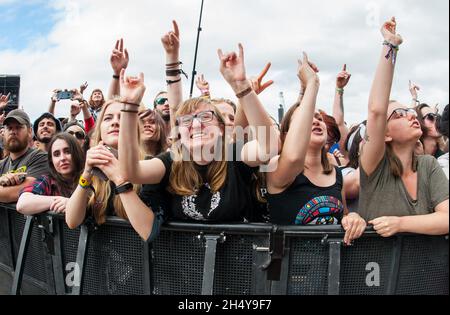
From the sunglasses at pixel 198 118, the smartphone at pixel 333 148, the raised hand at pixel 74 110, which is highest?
the raised hand at pixel 74 110

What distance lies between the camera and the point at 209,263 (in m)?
2.12

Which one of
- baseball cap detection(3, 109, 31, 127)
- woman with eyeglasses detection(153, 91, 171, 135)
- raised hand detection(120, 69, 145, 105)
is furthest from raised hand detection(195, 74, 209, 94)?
raised hand detection(120, 69, 145, 105)

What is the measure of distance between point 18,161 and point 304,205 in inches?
110

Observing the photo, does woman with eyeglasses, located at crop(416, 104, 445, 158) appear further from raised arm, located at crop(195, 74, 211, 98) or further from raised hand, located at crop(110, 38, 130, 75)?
raised hand, located at crop(110, 38, 130, 75)

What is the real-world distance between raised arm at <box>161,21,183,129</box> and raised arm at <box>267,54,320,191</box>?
116 centimetres

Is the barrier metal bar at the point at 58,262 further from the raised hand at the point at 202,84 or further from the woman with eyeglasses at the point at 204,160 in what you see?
the raised hand at the point at 202,84

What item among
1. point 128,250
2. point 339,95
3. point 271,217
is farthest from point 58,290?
point 339,95

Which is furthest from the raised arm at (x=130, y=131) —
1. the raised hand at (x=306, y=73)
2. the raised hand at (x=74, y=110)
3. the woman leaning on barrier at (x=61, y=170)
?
the raised hand at (x=74, y=110)

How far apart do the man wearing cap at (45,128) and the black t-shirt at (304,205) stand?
3338mm

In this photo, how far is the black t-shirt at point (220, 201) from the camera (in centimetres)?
231

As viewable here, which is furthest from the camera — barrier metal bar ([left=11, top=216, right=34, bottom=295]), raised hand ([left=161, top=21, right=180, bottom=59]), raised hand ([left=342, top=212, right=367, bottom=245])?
raised hand ([left=161, top=21, right=180, bottom=59])

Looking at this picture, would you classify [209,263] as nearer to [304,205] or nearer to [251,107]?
[304,205]

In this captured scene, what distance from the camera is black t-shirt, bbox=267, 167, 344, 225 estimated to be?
7.63 ft
